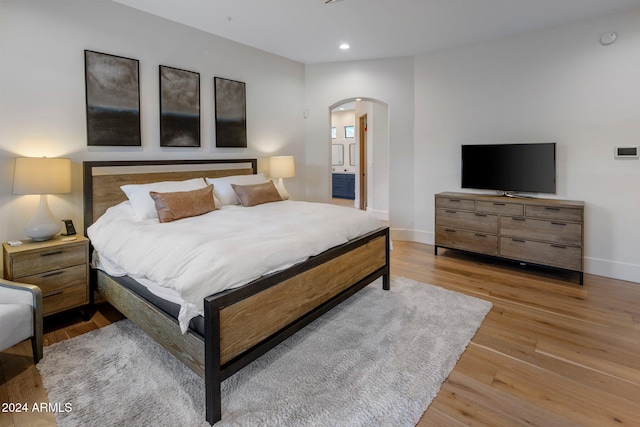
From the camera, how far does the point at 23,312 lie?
215cm

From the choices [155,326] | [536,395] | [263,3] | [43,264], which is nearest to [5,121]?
[43,264]

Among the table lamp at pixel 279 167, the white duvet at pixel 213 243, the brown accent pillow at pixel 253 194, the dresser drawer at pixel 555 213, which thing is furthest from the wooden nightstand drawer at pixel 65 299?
the dresser drawer at pixel 555 213

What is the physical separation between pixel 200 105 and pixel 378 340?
11.0ft

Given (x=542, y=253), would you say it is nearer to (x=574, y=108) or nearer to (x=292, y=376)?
(x=574, y=108)

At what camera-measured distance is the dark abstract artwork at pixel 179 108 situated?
3.79m

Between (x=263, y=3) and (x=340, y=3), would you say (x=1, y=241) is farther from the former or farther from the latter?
(x=340, y=3)

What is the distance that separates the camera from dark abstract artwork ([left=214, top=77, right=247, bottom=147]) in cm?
438

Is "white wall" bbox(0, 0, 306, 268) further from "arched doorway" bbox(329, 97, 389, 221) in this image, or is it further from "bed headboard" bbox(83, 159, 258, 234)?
"arched doorway" bbox(329, 97, 389, 221)

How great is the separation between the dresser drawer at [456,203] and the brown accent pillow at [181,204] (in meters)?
2.91

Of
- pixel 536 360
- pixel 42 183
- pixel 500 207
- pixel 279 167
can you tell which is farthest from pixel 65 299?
pixel 500 207

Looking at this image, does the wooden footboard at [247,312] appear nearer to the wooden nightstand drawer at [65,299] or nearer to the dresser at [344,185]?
the wooden nightstand drawer at [65,299]

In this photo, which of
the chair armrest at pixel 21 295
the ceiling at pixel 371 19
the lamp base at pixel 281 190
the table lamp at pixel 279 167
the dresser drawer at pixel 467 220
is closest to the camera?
the chair armrest at pixel 21 295

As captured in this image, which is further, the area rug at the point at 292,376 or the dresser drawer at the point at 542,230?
the dresser drawer at the point at 542,230

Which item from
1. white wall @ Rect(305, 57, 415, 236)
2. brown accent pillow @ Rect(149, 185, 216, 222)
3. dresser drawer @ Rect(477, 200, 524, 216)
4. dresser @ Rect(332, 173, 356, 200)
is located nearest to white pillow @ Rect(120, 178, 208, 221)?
brown accent pillow @ Rect(149, 185, 216, 222)
